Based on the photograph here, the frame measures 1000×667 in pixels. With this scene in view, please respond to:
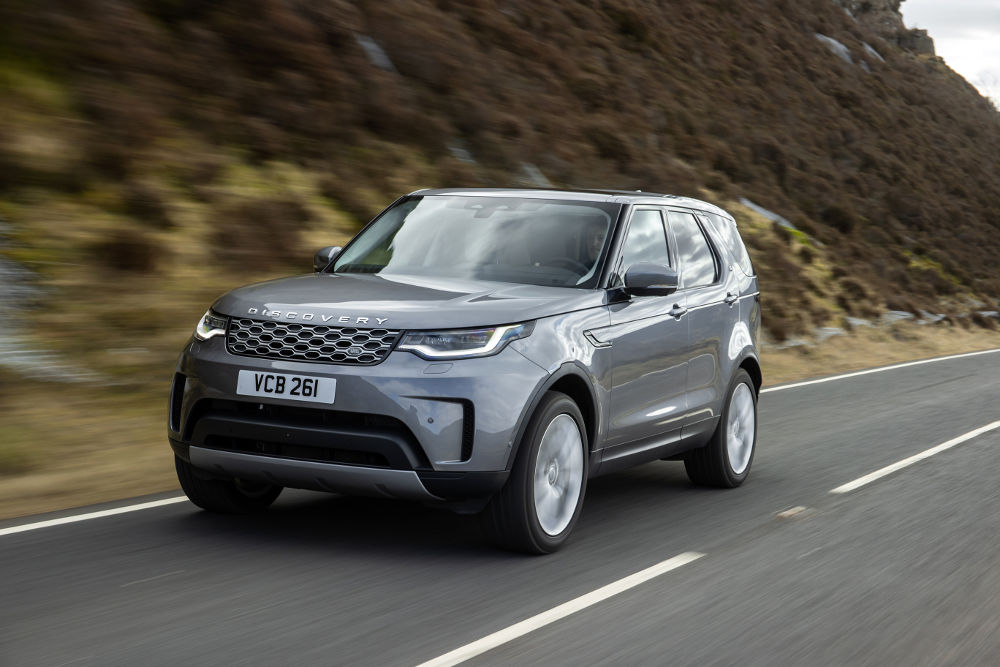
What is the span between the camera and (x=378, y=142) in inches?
672

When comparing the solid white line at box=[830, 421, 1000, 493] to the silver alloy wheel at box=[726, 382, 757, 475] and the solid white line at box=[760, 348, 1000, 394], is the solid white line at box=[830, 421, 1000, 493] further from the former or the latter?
the solid white line at box=[760, 348, 1000, 394]

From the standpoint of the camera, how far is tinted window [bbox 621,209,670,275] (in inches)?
268

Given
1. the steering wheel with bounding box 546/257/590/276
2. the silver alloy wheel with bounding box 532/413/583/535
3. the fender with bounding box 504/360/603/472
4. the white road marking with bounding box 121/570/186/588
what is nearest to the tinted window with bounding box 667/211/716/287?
the steering wheel with bounding box 546/257/590/276

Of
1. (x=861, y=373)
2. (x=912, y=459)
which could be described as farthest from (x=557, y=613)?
(x=861, y=373)

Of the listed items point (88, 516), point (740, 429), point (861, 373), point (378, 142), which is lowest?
point (861, 373)

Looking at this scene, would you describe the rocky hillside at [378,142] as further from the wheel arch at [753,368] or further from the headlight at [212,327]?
the wheel arch at [753,368]

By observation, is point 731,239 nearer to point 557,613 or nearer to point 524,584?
point 524,584

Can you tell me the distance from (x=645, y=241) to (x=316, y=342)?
2.38 meters

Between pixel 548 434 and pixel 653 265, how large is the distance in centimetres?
117

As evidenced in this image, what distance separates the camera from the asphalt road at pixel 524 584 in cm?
449

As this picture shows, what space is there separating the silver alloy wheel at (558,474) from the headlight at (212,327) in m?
1.57

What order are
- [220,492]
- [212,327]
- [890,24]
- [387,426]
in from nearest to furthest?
1. [387,426]
2. [212,327]
3. [220,492]
4. [890,24]

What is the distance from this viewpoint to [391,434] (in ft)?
17.6

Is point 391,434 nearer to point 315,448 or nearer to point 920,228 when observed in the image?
point 315,448
